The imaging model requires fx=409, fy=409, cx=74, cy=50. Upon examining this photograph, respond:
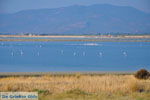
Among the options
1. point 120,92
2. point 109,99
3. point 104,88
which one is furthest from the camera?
point 104,88

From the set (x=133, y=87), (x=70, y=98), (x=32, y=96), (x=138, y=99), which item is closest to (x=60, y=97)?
(x=70, y=98)

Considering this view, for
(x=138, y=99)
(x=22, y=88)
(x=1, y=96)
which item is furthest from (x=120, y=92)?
A: (x=1, y=96)

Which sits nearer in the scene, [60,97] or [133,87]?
[60,97]

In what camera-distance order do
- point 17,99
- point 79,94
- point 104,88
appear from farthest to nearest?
1. point 104,88
2. point 79,94
3. point 17,99

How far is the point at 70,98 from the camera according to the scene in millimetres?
11328

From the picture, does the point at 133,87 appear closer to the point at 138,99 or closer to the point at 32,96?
the point at 138,99

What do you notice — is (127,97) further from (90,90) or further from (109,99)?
(90,90)

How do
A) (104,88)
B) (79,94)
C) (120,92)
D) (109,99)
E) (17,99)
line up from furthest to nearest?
1. (104,88)
2. (120,92)
3. (79,94)
4. (109,99)
5. (17,99)

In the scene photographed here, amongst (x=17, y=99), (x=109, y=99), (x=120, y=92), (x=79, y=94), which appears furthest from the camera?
Result: (x=120, y=92)

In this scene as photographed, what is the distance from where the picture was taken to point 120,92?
12.9 meters

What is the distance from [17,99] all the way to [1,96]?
44cm

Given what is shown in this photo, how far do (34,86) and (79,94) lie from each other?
2.87 m

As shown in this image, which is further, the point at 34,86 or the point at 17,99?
the point at 34,86

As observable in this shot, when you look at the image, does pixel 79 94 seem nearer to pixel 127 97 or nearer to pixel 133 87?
pixel 127 97
